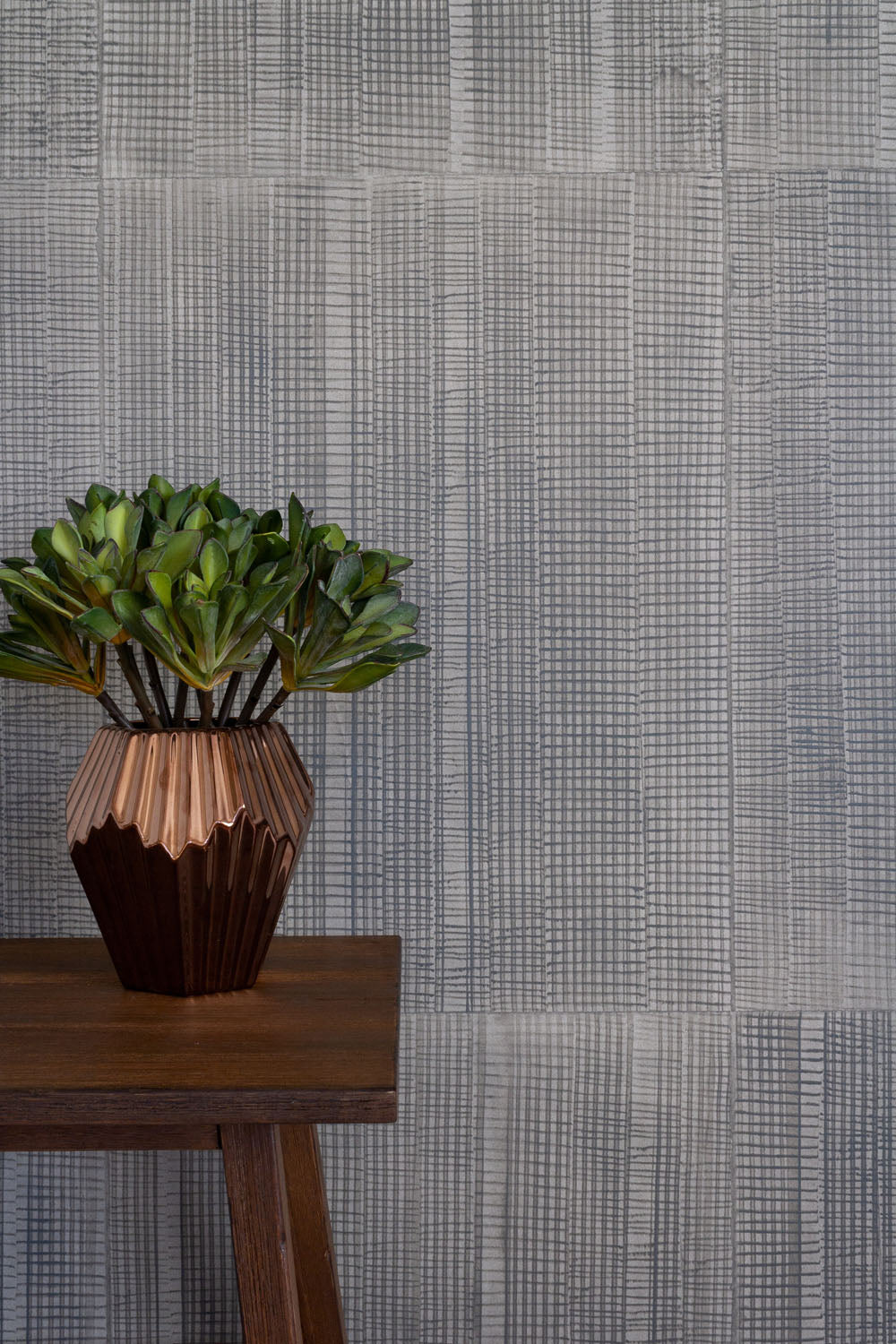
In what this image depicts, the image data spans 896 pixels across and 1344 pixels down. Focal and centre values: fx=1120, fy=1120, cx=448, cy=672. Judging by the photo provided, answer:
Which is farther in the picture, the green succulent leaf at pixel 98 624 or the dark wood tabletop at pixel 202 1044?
the green succulent leaf at pixel 98 624

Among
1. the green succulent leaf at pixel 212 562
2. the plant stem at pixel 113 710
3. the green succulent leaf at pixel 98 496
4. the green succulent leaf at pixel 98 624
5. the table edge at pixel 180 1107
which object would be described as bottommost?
the table edge at pixel 180 1107

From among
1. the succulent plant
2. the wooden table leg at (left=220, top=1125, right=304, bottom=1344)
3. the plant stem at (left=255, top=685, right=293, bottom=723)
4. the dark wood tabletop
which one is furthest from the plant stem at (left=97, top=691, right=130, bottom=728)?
the wooden table leg at (left=220, top=1125, right=304, bottom=1344)

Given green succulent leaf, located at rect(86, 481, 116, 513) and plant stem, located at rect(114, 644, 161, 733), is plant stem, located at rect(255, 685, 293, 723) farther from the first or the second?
green succulent leaf, located at rect(86, 481, 116, 513)

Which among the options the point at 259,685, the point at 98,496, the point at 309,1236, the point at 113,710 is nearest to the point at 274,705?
the point at 259,685

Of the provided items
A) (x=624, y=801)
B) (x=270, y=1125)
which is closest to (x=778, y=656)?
(x=624, y=801)

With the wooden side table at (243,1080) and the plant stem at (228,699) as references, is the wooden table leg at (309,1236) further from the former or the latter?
the plant stem at (228,699)

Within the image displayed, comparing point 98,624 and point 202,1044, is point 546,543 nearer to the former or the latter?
point 98,624

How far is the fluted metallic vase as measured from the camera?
0.87 metres

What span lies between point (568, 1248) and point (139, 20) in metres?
1.31

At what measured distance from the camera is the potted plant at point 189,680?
85 cm

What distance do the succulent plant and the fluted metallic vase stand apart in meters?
0.05

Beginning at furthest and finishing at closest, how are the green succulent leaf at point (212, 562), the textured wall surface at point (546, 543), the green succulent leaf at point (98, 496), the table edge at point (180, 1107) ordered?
the textured wall surface at point (546, 543) → the green succulent leaf at point (98, 496) → the green succulent leaf at point (212, 562) → the table edge at point (180, 1107)

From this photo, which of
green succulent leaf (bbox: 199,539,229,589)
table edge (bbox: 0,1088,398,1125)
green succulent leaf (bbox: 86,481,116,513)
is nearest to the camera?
table edge (bbox: 0,1088,398,1125)

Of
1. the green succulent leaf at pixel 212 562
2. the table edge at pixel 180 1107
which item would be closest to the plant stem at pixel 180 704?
the green succulent leaf at pixel 212 562
